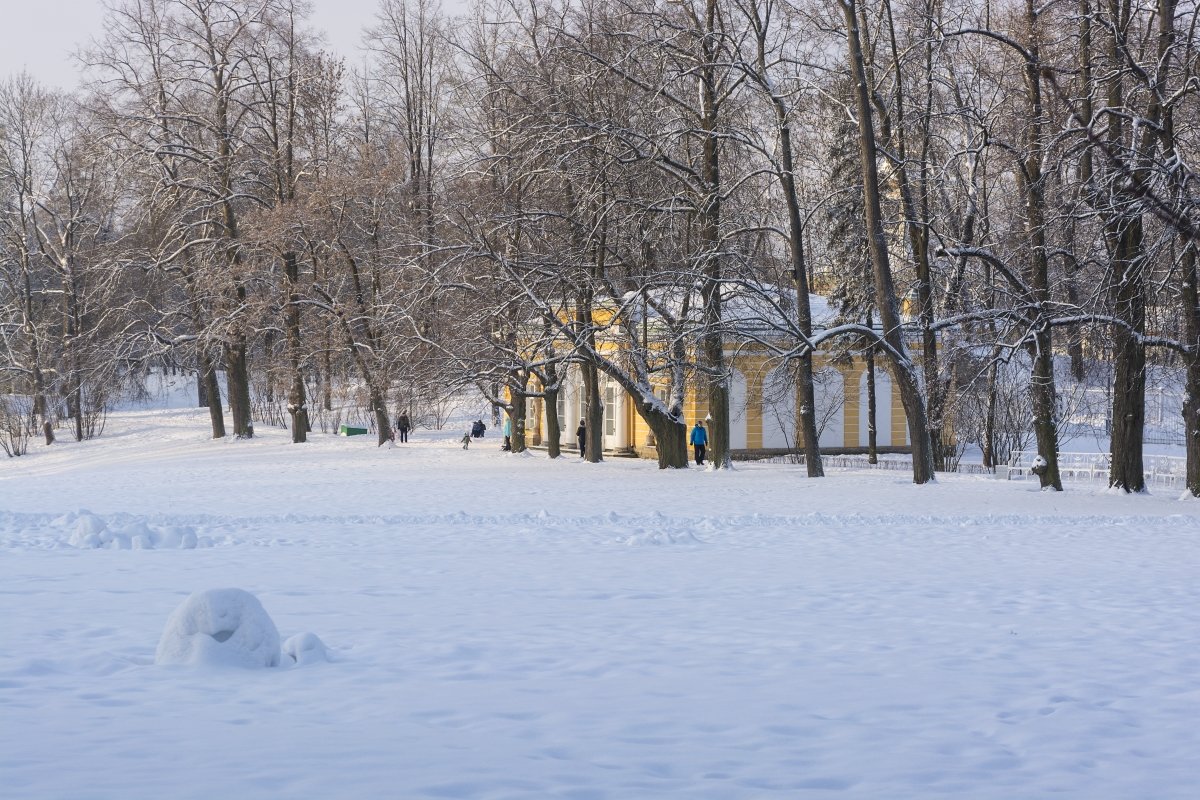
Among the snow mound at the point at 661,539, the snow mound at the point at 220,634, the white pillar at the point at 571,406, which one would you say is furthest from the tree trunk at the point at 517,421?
the snow mound at the point at 220,634

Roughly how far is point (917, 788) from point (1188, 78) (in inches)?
639

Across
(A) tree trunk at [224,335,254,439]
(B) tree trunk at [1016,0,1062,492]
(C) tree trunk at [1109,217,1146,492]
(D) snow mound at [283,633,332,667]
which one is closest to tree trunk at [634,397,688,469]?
(B) tree trunk at [1016,0,1062,492]

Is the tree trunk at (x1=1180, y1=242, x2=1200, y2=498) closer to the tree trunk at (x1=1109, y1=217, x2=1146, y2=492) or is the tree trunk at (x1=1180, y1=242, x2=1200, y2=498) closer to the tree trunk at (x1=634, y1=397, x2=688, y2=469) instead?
the tree trunk at (x1=1109, y1=217, x2=1146, y2=492)

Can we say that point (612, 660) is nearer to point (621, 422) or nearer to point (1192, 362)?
point (1192, 362)

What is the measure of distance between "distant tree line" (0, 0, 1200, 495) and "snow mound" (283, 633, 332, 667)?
14.4m

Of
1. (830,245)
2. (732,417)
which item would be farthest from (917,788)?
(830,245)

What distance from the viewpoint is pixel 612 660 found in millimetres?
7223

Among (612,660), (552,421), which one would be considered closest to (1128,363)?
(612,660)

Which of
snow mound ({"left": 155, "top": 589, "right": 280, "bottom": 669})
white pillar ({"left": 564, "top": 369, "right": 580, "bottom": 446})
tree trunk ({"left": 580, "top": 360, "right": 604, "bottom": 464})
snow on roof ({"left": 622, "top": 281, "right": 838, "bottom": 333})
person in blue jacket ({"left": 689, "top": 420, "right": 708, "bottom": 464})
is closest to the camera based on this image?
snow mound ({"left": 155, "top": 589, "right": 280, "bottom": 669})

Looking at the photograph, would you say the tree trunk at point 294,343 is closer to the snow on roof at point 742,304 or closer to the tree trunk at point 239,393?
the tree trunk at point 239,393

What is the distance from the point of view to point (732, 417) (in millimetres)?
37438

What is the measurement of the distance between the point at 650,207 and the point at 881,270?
5.09 m

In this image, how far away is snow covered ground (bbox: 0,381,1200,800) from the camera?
4992 millimetres

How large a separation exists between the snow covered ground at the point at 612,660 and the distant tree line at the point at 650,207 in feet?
23.4
